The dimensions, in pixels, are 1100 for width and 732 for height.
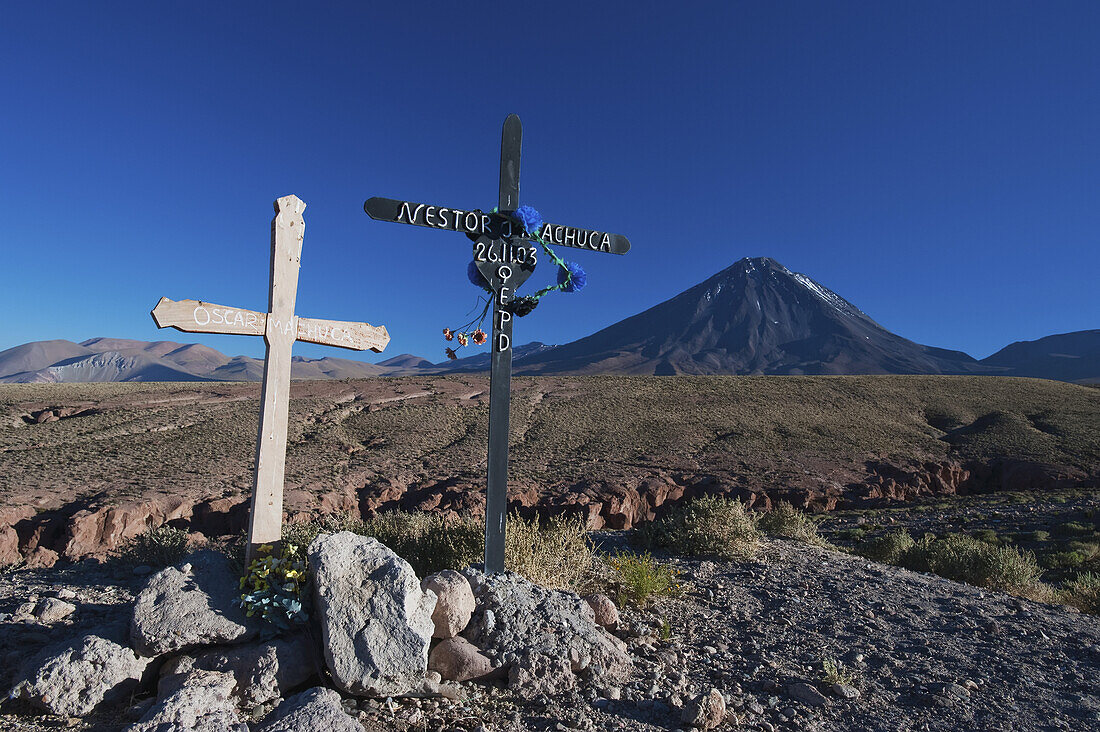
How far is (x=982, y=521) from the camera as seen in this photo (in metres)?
15.4

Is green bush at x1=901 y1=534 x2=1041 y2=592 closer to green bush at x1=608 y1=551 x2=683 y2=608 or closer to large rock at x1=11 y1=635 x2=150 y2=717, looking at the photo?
green bush at x1=608 y1=551 x2=683 y2=608

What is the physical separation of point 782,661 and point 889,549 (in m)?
6.98

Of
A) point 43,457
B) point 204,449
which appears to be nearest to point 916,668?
point 204,449

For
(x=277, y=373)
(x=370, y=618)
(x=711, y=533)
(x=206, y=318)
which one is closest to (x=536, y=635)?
(x=370, y=618)

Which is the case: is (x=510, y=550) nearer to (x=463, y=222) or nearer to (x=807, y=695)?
(x=807, y=695)

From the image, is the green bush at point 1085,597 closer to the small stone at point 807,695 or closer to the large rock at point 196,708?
the small stone at point 807,695

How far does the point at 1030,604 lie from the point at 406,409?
91.4ft

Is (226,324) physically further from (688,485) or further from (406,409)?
(406,409)

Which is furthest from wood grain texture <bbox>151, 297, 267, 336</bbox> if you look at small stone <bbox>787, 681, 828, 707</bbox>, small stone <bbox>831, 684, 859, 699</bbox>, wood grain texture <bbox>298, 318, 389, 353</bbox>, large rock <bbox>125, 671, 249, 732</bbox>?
small stone <bbox>831, 684, 859, 699</bbox>

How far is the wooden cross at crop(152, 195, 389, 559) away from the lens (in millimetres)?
4086

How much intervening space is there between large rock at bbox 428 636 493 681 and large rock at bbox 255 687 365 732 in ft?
2.37

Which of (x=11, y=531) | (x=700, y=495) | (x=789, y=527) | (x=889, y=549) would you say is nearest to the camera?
(x=889, y=549)

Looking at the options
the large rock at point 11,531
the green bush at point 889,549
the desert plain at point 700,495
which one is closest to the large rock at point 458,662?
the desert plain at point 700,495

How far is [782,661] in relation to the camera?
4.34 metres
